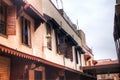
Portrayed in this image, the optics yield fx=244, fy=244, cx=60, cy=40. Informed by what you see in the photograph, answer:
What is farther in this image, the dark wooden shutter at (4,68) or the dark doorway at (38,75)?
the dark doorway at (38,75)

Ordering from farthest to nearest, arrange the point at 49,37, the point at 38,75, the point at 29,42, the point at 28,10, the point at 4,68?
the point at 49,37
the point at 38,75
the point at 29,42
the point at 28,10
the point at 4,68

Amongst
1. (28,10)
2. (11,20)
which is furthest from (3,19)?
(28,10)

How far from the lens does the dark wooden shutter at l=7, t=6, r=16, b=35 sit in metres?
10.2

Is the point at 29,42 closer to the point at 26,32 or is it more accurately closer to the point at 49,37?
the point at 26,32

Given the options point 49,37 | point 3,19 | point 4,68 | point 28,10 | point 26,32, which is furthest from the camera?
point 49,37

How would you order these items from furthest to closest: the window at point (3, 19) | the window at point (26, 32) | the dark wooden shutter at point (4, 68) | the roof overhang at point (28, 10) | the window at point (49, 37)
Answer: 1. the window at point (49, 37)
2. the window at point (26, 32)
3. the roof overhang at point (28, 10)
4. the window at point (3, 19)
5. the dark wooden shutter at point (4, 68)

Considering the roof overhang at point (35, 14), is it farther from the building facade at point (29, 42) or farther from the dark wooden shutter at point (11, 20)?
the dark wooden shutter at point (11, 20)

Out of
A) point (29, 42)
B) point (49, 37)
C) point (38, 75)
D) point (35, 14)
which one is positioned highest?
point (35, 14)

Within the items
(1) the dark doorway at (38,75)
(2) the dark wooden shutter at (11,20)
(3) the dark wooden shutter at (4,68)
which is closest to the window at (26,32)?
(2) the dark wooden shutter at (11,20)

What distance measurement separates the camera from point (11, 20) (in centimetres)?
1030

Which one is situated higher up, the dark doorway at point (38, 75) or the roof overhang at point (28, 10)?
the roof overhang at point (28, 10)

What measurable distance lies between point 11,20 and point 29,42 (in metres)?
2.73

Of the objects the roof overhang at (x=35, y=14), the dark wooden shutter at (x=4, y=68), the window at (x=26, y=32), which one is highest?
the roof overhang at (x=35, y=14)

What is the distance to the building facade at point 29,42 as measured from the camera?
9.95 metres
